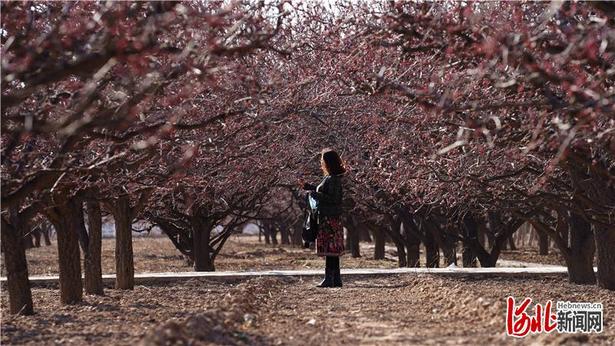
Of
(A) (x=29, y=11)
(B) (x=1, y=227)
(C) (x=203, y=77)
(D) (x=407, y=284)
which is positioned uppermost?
(A) (x=29, y=11)

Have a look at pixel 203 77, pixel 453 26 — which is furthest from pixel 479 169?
pixel 203 77

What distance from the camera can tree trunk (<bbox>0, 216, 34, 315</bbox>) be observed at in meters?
12.3

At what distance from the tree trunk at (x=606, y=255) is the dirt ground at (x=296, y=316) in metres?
0.26

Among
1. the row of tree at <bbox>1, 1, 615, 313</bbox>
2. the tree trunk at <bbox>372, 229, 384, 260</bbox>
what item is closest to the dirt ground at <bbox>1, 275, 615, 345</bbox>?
the row of tree at <bbox>1, 1, 615, 313</bbox>

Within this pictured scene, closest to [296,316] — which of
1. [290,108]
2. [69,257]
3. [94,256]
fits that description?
[290,108]

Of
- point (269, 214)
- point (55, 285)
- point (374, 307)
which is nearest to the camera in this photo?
point (374, 307)

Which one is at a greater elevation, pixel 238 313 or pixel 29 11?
pixel 29 11

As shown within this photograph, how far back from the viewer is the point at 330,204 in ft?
45.2

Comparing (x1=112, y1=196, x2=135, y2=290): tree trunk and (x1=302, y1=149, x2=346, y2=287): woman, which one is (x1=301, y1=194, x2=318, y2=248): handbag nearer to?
(x1=302, y1=149, x2=346, y2=287): woman

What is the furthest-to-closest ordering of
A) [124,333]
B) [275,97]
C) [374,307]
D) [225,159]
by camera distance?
[225,159] → [275,97] → [374,307] → [124,333]

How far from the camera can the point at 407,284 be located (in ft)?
53.3

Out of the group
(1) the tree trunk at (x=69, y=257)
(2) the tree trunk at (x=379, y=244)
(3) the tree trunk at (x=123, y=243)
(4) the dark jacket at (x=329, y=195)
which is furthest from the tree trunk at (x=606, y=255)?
(2) the tree trunk at (x=379, y=244)

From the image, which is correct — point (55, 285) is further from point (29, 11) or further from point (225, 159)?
point (29, 11)

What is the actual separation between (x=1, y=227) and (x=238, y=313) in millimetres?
3779
